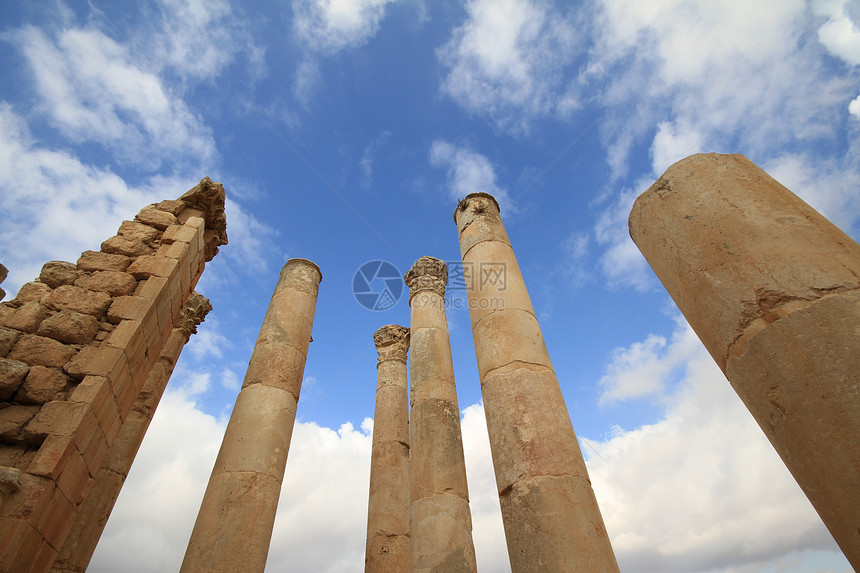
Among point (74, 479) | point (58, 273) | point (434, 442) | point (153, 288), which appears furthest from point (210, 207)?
point (434, 442)

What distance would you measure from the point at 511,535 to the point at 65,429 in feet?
18.3

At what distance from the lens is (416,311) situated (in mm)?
12852

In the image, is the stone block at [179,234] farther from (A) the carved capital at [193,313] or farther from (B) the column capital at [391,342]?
(B) the column capital at [391,342]

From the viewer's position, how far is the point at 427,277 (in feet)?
43.8

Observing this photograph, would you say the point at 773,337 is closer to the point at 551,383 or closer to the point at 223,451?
the point at 551,383

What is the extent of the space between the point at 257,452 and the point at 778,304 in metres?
7.88

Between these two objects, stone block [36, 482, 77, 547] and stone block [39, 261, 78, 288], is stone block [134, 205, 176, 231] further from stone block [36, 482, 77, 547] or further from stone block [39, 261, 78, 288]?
stone block [36, 482, 77, 547]

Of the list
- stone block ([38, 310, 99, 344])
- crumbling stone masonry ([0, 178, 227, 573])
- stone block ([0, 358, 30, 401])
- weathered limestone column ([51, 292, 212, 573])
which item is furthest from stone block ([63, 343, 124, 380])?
weathered limestone column ([51, 292, 212, 573])

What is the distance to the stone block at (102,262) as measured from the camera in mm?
6781

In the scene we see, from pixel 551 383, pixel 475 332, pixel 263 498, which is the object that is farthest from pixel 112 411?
pixel 551 383

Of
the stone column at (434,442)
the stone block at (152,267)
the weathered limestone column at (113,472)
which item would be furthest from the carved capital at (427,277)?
the stone block at (152,267)

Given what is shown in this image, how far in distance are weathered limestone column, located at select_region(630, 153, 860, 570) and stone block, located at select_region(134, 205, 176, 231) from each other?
8.31m

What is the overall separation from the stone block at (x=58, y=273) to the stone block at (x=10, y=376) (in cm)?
157

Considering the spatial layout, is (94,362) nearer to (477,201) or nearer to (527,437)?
(527,437)
